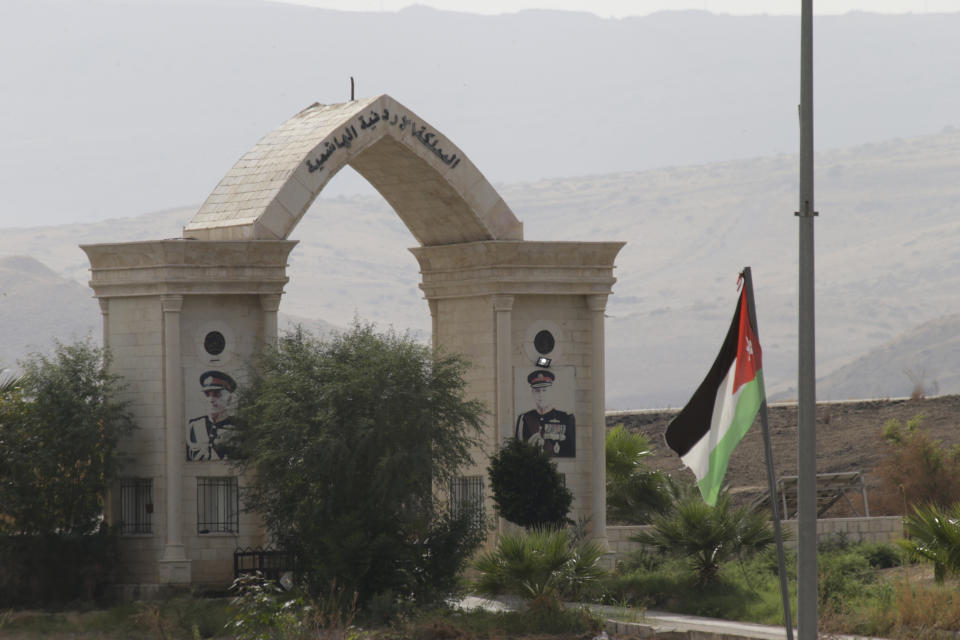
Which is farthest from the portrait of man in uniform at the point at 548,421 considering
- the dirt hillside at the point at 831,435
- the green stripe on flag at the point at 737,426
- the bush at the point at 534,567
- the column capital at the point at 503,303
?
the green stripe on flag at the point at 737,426

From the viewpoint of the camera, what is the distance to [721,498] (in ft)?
82.0

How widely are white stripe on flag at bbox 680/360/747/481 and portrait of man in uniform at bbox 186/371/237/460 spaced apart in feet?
43.7

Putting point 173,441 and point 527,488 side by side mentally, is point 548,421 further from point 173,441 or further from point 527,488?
point 173,441

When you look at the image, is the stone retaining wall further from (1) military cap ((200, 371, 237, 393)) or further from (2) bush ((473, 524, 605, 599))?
(1) military cap ((200, 371, 237, 393))

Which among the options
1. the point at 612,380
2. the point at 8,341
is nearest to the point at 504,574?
the point at 8,341

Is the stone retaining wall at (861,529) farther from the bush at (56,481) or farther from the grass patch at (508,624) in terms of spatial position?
the bush at (56,481)

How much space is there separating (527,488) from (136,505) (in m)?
7.29

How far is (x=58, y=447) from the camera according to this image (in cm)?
2605

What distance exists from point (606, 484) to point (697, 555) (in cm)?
742

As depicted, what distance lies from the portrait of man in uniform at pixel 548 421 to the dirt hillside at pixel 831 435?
1279 centimetres

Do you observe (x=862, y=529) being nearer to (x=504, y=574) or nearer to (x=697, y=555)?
(x=697, y=555)

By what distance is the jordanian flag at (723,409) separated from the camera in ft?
52.1

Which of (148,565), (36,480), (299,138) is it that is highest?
(299,138)

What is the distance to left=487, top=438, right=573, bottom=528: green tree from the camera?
28094 millimetres
